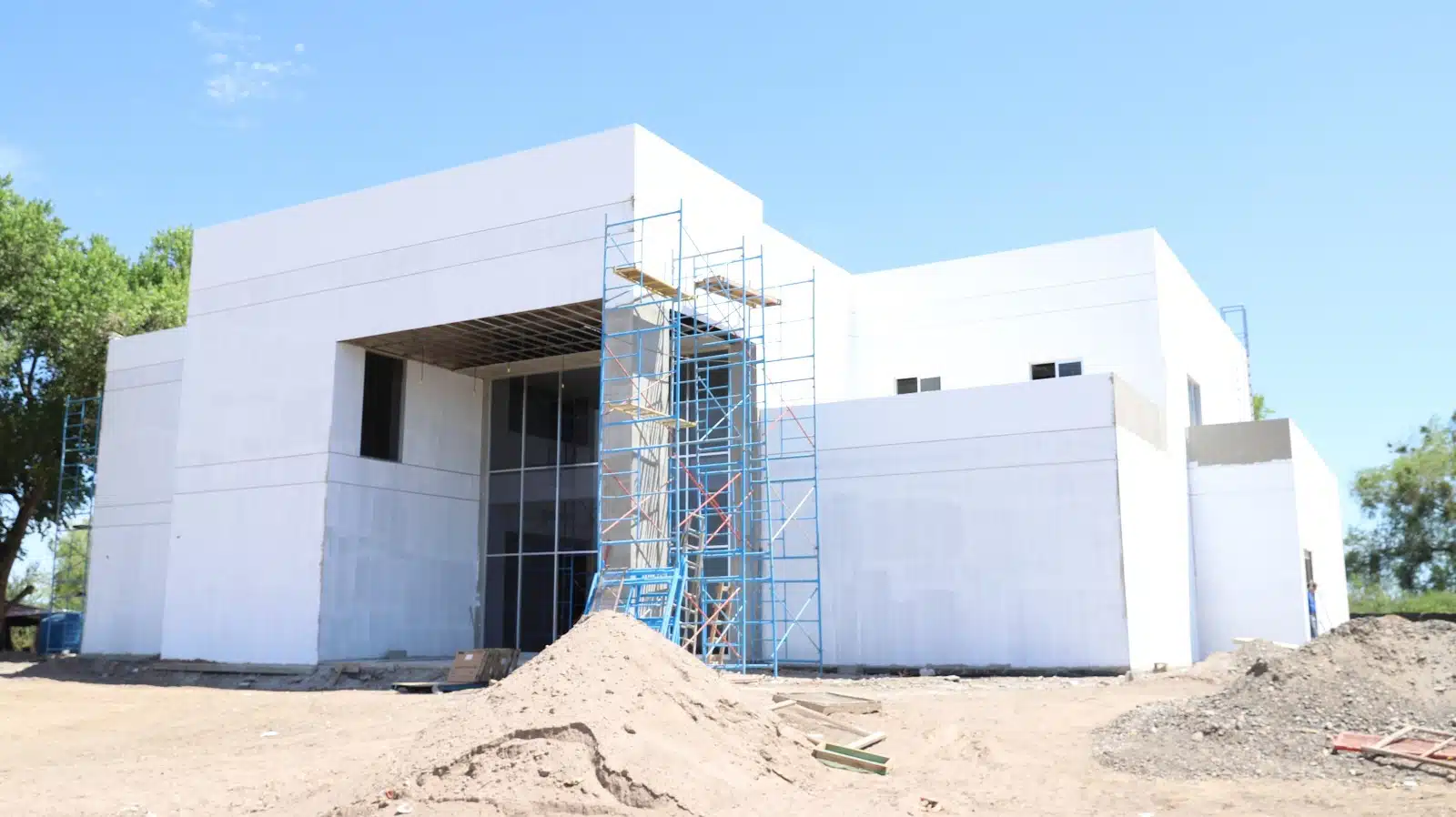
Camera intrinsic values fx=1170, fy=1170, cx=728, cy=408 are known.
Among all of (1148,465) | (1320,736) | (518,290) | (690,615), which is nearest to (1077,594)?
(1148,465)

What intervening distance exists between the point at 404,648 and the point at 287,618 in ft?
8.16

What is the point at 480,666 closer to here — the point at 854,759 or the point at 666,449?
the point at 666,449

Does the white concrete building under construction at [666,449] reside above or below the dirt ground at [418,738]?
above

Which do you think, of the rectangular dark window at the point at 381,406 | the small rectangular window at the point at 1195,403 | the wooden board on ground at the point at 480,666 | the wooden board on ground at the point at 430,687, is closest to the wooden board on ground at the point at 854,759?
the wooden board on ground at the point at 430,687

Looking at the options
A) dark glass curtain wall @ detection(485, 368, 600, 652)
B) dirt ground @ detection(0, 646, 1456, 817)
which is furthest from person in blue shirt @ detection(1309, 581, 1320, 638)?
dark glass curtain wall @ detection(485, 368, 600, 652)

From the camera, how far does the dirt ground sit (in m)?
10.3

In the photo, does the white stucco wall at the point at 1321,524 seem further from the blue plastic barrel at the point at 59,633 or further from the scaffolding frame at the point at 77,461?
the blue plastic barrel at the point at 59,633

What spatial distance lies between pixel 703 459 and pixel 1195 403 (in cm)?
1263

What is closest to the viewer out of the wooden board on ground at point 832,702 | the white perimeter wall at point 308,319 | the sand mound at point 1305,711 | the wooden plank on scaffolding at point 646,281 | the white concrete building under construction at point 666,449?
the sand mound at point 1305,711

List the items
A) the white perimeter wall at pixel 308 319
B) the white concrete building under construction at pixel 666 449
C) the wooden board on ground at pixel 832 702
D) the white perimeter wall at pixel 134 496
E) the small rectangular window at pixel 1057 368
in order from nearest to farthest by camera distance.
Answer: the wooden board on ground at pixel 832 702 < the white concrete building under construction at pixel 666 449 < the white perimeter wall at pixel 308 319 < the small rectangular window at pixel 1057 368 < the white perimeter wall at pixel 134 496

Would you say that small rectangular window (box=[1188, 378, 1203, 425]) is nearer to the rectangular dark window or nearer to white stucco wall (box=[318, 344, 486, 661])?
white stucco wall (box=[318, 344, 486, 661])

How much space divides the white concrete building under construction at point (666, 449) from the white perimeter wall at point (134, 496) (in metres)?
0.09

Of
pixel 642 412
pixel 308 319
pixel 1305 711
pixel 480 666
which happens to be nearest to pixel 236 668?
pixel 480 666

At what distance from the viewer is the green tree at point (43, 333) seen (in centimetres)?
3234
